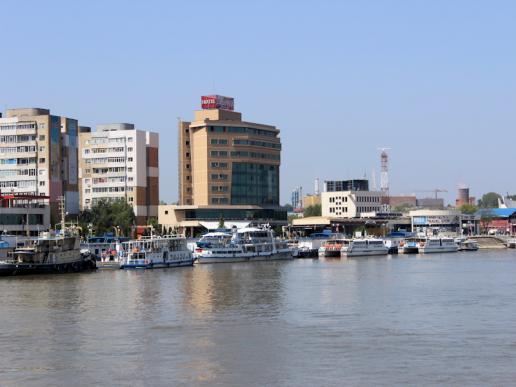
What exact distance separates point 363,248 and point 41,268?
79.7 metres

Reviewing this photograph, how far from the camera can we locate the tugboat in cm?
11650

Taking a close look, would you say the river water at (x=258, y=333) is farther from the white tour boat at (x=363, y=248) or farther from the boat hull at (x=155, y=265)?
the white tour boat at (x=363, y=248)

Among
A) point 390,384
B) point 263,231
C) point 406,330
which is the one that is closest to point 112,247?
point 263,231

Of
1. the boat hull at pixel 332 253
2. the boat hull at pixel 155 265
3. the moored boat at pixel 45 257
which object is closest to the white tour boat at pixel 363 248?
the boat hull at pixel 332 253

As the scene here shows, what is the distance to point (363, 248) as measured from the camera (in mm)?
183875

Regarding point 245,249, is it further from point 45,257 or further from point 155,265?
point 45,257

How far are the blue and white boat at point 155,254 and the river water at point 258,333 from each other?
27829mm

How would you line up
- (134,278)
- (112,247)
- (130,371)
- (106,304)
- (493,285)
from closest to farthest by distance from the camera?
(130,371) → (106,304) → (493,285) → (134,278) → (112,247)

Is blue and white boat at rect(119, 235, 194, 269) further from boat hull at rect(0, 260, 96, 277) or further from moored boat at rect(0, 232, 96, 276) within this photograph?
moored boat at rect(0, 232, 96, 276)

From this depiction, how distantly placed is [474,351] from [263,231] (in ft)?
371

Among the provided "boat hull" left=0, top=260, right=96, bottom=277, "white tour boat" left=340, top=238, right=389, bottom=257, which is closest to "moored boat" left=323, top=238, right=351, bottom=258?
"white tour boat" left=340, top=238, right=389, bottom=257

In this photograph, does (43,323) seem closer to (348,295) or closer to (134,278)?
(348,295)

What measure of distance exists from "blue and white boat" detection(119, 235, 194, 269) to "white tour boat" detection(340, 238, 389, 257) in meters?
48.1

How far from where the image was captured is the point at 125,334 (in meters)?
59.7
